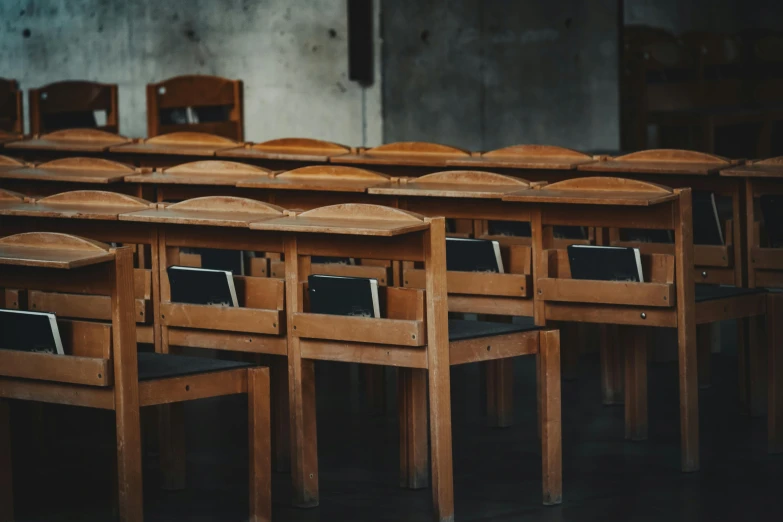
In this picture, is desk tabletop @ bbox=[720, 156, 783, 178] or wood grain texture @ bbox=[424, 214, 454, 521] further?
desk tabletop @ bbox=[720, 156, 783, 178]

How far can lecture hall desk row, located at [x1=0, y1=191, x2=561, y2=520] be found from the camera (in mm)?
4496

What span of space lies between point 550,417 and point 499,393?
1.04 m

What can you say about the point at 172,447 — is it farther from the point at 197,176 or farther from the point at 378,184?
the point at 197,176

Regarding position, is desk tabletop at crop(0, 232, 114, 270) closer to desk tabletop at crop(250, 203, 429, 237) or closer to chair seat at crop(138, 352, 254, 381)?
chair seat at crop(138, 352, 254, 381)

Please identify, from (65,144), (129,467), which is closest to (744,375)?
(129,467)

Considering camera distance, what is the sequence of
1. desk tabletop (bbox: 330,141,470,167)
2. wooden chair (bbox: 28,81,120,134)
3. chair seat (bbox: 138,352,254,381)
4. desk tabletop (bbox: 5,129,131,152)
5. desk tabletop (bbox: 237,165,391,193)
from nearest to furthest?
chair seat (bbox: 138,352,254,381), desk tabletop (bbox: 237,165,391,193), desk tabletop (bbox: 330,141,470,167), desk tabletop (bbox: 5,129,131,152), wooden chair (bbox: 28,81,120,134)

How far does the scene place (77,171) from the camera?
21.3ft

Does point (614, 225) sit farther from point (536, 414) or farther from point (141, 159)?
point (141, 159)

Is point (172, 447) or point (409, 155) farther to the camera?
point (409, 155)

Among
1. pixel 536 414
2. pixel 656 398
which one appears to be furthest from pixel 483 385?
pixel 656 398

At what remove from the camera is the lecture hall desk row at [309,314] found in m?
4.50

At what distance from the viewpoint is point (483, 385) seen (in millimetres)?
6211

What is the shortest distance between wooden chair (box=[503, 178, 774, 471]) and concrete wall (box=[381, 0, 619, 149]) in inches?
217

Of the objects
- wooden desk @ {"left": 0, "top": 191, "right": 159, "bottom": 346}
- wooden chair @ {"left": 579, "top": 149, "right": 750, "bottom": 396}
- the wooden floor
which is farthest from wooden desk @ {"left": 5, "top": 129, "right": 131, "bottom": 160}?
wooden chair @ {"left": 579, "top": 149, "right": 750, "bottom": 396}
